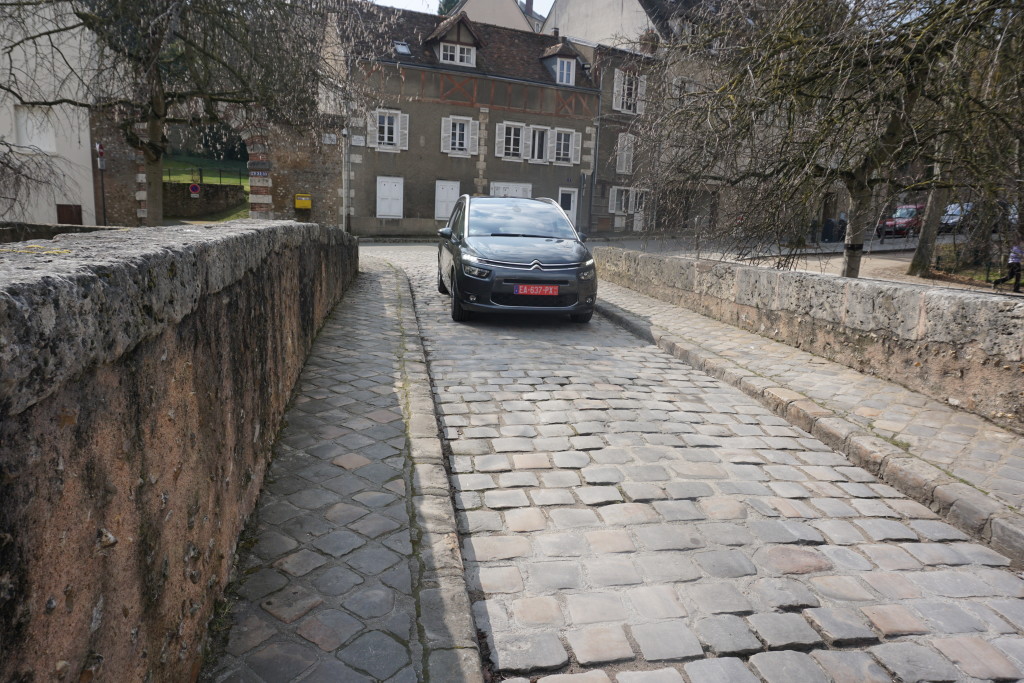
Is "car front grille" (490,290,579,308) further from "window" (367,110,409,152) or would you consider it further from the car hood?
"window" (367,110,409,152)

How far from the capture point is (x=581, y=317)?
9648 mm

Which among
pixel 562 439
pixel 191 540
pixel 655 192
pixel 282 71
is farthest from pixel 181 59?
pixel 191 540

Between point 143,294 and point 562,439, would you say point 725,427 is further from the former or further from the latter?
point 143,294

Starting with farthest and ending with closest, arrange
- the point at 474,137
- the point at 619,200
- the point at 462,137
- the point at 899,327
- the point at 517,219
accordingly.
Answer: the point at 619,200
the point at 474,137
the point at 462,137
the point at 517,219
the point at 899,327

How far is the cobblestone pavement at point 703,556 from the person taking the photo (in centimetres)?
264

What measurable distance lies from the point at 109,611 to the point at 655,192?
38.5 ft

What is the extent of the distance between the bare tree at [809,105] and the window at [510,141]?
21865mm

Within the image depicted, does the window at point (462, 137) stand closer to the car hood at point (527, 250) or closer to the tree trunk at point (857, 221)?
the tree trunk at point (857, 221)

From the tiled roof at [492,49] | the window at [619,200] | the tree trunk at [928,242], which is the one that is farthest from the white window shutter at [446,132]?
the tree trunk at [928,242]

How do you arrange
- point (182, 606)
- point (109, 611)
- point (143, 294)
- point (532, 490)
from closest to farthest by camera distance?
1. point (109, 611)
2. point (143, 294)
3. point (182, 606)
4. point (532, 490)

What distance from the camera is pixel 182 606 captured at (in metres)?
2.07

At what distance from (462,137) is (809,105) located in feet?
80.5

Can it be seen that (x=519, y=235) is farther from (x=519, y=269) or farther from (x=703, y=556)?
(x=703, y=556)

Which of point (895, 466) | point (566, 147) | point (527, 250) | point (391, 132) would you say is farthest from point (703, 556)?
point (566, 147)
